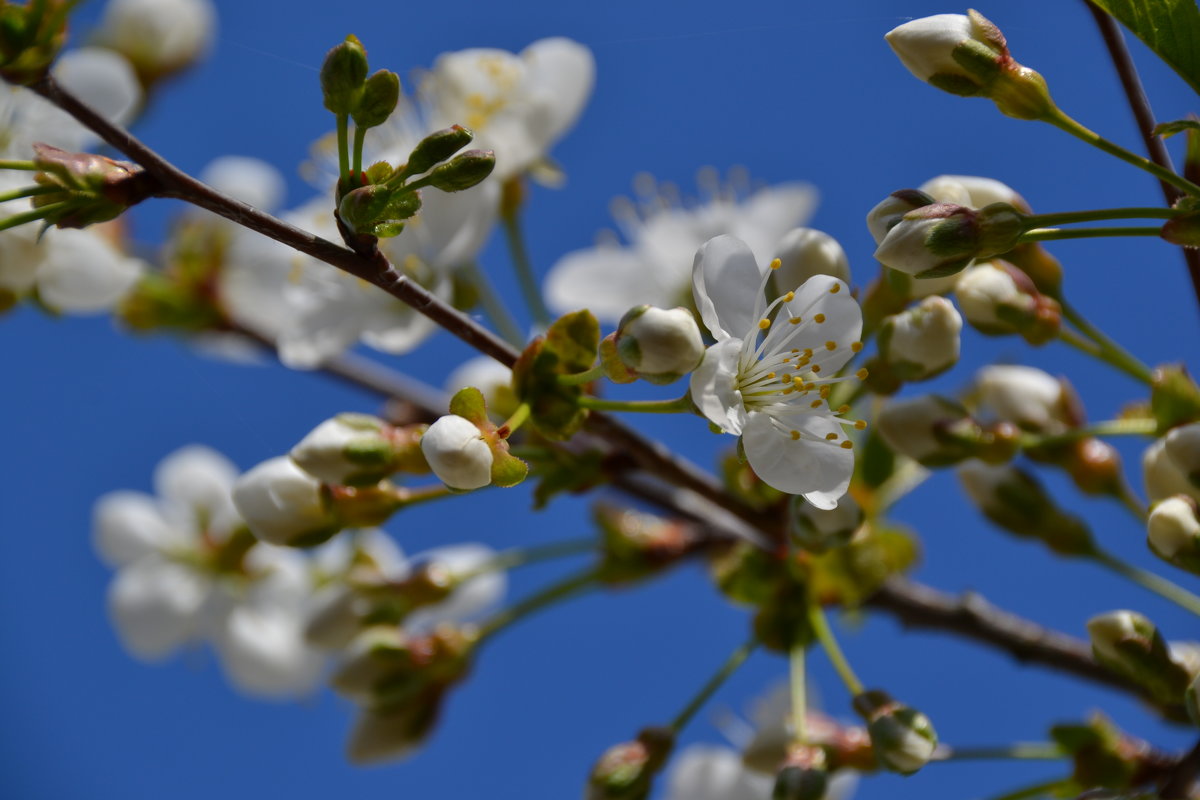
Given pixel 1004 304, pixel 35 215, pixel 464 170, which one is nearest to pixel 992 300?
pixel 1004 304

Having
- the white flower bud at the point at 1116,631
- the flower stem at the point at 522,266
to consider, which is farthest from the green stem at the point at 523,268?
the white flower bud at the point at 1116,631

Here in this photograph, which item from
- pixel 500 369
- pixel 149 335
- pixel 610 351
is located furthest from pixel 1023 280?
pixel 149 335

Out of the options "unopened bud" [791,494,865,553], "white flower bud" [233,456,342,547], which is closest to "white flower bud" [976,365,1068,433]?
"unopened bud" [791,494,865,553]

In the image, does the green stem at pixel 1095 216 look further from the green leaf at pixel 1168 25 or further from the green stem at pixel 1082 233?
the green leaf at pixel 1168 25

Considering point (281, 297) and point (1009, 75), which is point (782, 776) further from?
point (281, 297)

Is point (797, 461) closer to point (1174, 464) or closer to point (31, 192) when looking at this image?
point (1174, 464)

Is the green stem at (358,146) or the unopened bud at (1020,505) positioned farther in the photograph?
the unopened bud at (1020,505)

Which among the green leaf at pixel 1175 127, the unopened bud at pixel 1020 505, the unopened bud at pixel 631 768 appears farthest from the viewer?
the unopened bud at pixel 1020 505

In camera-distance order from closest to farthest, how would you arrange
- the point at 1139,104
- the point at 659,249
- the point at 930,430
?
the point at 1139,104, the point at 930,430, the point at 659,249

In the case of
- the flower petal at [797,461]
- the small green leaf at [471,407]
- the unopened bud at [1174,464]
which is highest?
the small green leaf at [471,407]
